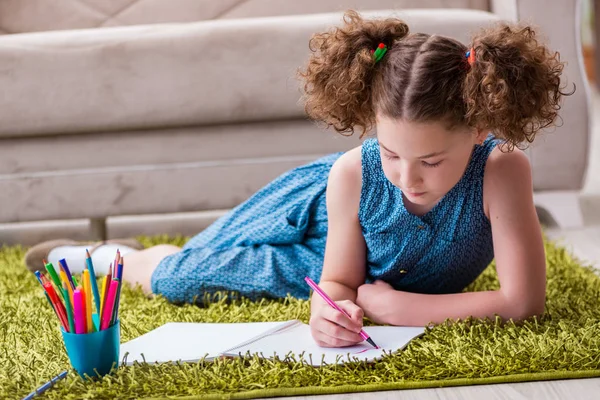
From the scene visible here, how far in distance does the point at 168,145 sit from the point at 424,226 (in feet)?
2.81

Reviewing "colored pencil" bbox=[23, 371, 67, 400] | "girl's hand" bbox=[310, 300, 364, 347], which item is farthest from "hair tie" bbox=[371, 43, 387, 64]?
"colored pencil" bbox=[23, 371, 67, 400]

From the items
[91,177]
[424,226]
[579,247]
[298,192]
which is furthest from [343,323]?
[91,177]

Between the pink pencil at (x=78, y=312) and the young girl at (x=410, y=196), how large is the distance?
304mm

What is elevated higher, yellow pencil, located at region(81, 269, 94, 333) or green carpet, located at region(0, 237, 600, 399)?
yellow pencil, located at region(81, 269, 94, 333)

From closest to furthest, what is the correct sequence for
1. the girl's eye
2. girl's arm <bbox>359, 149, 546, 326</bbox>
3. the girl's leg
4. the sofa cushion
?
the girl's eye < girl's arm <bbox>359, 149, 546, 326</bbox> < the girl's leg < the sofa cushion

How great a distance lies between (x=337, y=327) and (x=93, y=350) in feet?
1.01

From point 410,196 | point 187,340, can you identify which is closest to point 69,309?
point 187,340

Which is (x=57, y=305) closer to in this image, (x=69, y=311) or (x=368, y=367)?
(x=69, y=311)

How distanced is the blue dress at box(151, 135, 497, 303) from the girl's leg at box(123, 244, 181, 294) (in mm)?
59

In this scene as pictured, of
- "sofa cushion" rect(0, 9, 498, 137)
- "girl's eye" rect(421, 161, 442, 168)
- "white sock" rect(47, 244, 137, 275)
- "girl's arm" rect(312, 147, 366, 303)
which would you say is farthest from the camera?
"sofa cushion" rect(0, 9, 498, 137)

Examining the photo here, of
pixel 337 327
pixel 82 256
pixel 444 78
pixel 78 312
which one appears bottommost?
pixel 82 256

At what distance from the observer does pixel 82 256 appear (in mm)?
1722

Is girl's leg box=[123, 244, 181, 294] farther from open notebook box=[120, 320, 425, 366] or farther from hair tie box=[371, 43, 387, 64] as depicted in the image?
hair tie box=[371, 43, 387, 64]

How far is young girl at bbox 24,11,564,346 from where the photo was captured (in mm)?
1090
